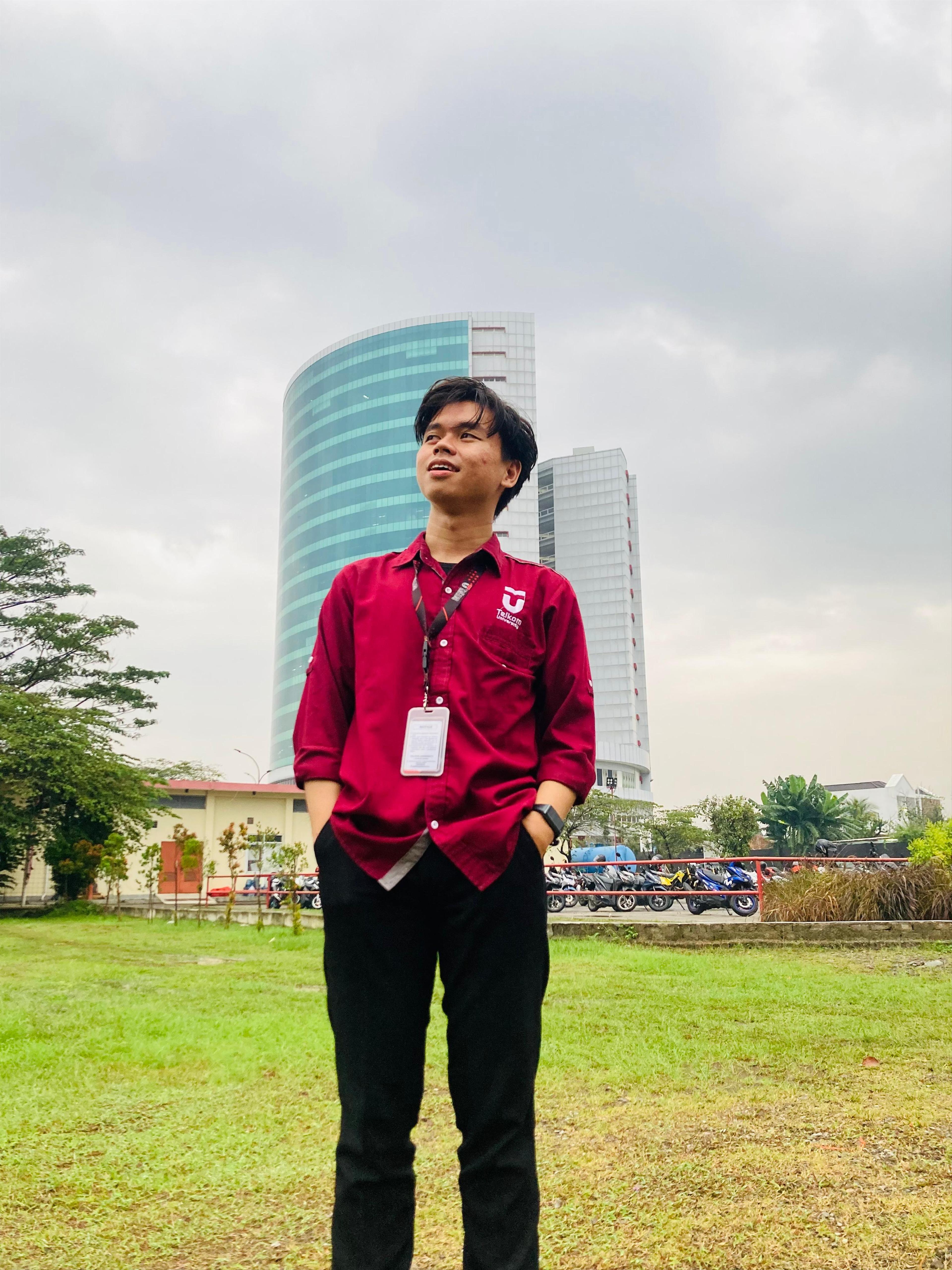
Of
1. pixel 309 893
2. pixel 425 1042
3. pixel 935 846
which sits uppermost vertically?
pixel 425 1042

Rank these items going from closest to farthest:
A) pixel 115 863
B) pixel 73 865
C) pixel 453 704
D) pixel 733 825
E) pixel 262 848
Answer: pixel 453 704
pixel 262 848
pixel 115 863
pixel 73 865
pixel 733 825

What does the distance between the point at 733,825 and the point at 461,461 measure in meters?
46.3

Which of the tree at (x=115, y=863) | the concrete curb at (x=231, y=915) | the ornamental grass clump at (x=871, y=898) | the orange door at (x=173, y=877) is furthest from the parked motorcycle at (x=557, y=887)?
the orange door at (x=173, y=877)

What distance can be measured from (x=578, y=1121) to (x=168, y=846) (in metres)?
31.3

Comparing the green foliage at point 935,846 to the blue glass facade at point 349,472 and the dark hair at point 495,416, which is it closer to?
the dark hair at point 495,416

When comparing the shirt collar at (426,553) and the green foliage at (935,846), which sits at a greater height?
the shirt collar at (426,553)

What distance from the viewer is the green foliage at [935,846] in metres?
10.6

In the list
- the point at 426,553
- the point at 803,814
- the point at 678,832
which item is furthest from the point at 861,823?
the point at 426,553

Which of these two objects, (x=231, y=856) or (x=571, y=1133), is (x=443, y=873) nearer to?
(x=571, y=1133)

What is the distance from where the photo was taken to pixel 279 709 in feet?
250

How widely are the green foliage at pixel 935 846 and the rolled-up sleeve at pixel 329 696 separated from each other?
35.2 feet

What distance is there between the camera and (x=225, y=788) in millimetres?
32969

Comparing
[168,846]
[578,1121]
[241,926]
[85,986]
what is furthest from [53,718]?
[578,1121]

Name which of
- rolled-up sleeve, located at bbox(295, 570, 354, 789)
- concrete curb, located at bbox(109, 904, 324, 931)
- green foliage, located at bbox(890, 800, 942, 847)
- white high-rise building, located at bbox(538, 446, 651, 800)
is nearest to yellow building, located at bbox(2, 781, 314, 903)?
concrete curb, located at bbox(109, 904, 324, 931)
